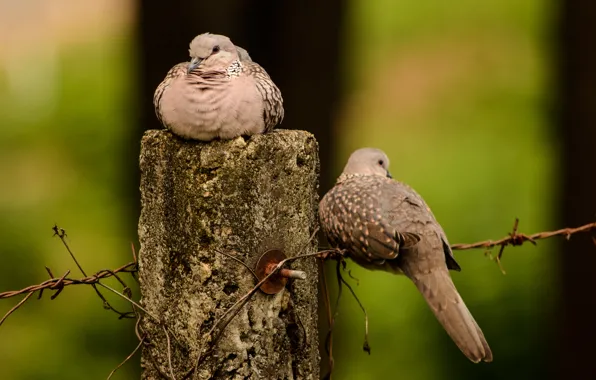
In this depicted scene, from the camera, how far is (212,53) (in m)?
2.28

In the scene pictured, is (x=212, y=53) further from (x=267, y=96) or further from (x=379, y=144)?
(x=379, y=144)

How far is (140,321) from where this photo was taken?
225 centimetres

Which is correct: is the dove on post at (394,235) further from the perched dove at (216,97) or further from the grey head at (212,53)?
the grey head at (212,53)

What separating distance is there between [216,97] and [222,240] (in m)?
0.36

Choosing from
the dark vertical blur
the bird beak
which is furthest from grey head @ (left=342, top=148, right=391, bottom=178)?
the dark vertical blur

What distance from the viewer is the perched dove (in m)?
2.14

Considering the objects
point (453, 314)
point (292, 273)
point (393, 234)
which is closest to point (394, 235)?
point (393, 234)

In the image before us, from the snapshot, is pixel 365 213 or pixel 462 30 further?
pixel 462 30

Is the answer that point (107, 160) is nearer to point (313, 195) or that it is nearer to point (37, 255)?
point (37, 255)

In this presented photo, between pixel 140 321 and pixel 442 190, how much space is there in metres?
7.31

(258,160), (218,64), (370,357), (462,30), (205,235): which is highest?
(218,64)

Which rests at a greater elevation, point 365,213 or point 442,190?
point 365,213

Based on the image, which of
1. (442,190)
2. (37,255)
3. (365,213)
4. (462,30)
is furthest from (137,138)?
(462,30)

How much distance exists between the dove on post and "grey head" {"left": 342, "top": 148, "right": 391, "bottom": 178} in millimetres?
155
